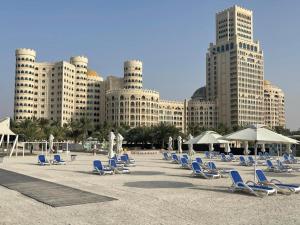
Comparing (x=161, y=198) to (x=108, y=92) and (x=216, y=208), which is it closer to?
(x=216, y=208)

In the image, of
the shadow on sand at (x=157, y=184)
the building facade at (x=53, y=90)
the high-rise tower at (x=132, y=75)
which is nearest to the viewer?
the shadow on sand at (x=157, y=184)

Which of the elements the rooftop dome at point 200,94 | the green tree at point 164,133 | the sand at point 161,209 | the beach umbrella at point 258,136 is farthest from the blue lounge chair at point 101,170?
the rooftop dome at point 200,94

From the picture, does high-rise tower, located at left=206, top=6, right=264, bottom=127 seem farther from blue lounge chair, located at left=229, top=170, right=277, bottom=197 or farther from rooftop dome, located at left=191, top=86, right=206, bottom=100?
blue lounge chair, located at left=229, top=170, right=277, bottom=197

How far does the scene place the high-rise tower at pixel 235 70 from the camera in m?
133

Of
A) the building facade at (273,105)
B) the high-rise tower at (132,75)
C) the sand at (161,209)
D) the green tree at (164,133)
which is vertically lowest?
the sand at (161,209)

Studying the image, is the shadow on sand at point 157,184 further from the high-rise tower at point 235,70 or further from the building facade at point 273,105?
the building facade at point 273,105

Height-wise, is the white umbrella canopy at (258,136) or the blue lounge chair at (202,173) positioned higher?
the white umbrella canopy at (258,136)

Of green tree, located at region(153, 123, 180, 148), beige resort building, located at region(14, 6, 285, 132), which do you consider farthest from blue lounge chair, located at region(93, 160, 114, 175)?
beige resort building, located at region(14, 6, 285, 132)

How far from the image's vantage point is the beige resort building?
118 metres

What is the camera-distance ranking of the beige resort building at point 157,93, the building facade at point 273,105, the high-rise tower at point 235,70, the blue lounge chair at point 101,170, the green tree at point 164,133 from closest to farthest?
1. the blue lounge chair at point 101,170
2. the green tree at point 164,133
3. the beige resort building at point 157,93
4. the high-rise tower at point 235,70
5. the building facade at point 273,105

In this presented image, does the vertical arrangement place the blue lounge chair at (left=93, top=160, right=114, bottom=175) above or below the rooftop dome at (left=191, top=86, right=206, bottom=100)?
below

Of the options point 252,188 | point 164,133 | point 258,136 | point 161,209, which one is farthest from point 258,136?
point 164,133

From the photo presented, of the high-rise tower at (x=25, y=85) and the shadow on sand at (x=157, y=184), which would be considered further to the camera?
the high-rise tower at (x=25, y=85)

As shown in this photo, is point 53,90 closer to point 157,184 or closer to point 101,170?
point 101,170
